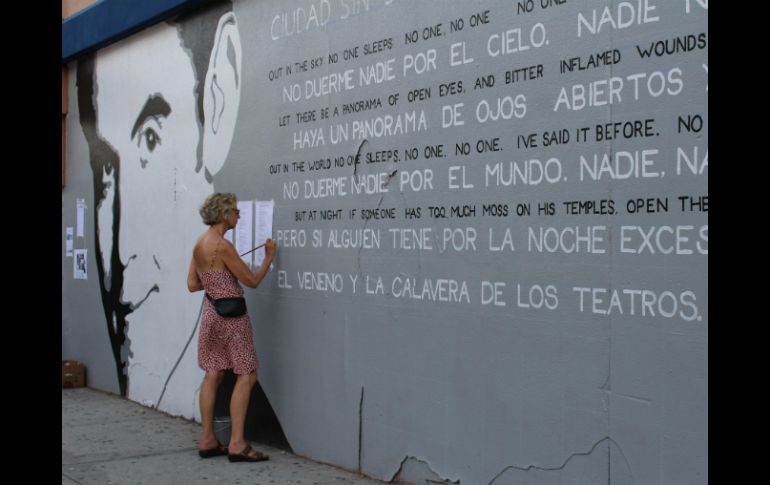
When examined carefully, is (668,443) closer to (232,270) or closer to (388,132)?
(388,132)

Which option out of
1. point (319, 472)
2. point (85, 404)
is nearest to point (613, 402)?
point (319, 472)

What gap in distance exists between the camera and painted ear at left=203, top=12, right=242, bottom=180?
25.4 feet

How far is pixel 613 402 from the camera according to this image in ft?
14.5

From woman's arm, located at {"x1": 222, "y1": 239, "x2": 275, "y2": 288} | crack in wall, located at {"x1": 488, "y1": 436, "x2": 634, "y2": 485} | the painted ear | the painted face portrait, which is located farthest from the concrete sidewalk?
the painted ear

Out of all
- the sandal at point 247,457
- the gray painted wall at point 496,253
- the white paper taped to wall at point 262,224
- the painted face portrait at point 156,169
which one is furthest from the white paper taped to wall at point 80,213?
the sandal at point 247,457

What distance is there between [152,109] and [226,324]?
3.35 metres

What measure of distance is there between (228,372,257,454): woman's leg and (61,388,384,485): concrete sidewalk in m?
0.15

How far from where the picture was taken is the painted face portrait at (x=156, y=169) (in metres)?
8.12

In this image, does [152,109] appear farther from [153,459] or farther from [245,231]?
[153,459]

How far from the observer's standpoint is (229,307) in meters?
6.69

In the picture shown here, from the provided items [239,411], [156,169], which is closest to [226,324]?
[239,411]

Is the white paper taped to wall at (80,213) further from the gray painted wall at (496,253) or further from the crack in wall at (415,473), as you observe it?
the crack in wall at (415,473)
